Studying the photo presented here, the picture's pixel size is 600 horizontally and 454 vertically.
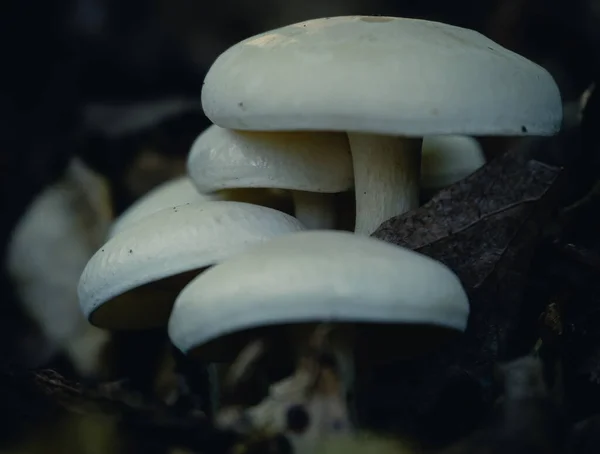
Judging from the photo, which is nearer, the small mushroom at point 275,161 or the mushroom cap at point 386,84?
the mushroom cap at point 386,84

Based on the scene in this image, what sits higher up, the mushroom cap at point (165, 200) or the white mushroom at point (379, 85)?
the white mushroom at point (379, 85)

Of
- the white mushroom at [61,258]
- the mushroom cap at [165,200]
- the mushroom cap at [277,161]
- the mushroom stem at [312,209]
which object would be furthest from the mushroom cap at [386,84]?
the white mushroom at [61,258]

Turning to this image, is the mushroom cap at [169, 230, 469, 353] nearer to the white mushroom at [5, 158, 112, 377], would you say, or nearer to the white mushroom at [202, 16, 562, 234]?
the white mushroom at [202, 16, 562, 234]

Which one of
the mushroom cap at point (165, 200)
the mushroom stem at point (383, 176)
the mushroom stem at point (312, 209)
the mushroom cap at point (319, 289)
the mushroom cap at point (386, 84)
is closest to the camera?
the mushroom cap at point (319, 289)

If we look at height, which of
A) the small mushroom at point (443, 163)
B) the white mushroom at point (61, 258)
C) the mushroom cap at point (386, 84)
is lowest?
the white mushroom at point (61, 258)

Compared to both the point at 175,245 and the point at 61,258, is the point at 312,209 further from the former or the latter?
the point at 61,258

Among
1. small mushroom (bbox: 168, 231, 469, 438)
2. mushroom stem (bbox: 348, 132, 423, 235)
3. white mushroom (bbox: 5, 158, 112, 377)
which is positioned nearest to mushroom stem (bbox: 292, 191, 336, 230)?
mushroom stem (bbox: 348, 132, 423, 235)

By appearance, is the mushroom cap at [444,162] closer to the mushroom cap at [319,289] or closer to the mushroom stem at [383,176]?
the mushroom stem at [383,176]
